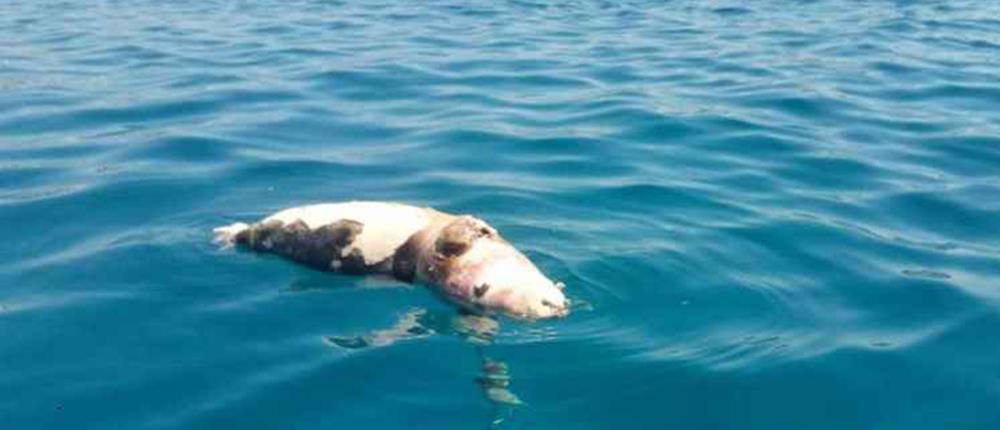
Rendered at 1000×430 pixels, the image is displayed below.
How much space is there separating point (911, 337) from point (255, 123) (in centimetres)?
774

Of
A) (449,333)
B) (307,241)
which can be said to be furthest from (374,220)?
(449,333)

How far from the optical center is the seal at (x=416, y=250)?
7473 mm

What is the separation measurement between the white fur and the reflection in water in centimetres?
65

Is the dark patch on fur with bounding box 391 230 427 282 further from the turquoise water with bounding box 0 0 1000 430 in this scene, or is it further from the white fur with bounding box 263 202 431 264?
the turquoise water with bounding box 0 0 1000 430

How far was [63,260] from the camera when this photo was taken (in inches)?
338

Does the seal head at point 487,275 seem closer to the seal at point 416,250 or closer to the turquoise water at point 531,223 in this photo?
the seal at point 416,250

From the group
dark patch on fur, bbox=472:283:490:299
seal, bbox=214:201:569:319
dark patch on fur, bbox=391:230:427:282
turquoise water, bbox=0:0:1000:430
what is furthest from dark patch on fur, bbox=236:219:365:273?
dark patch on fur, bbox=472:283:490:299

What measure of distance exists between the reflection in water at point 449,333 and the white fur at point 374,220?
25.7 inches

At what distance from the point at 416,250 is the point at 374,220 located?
0.44 meters

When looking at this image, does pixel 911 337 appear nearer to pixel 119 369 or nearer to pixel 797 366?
pixel 797 366

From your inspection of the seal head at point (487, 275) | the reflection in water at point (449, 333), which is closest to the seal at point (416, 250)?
the seal head at point (487, 275)

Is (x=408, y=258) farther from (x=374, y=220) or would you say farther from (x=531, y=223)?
(x=531, y=223)

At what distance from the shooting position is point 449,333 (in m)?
7.35

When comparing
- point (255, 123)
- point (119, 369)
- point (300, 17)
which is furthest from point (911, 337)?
point (300, 17)
